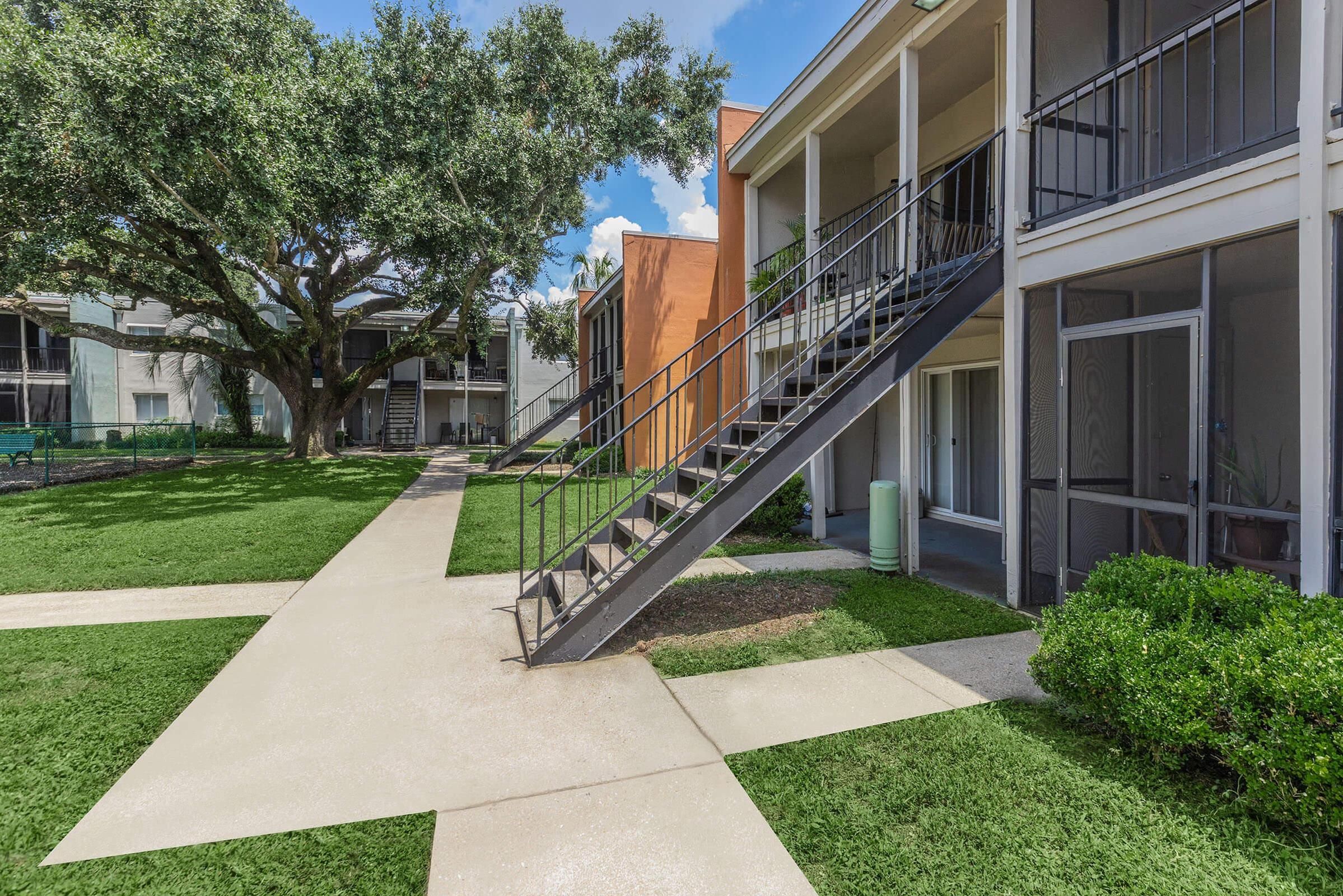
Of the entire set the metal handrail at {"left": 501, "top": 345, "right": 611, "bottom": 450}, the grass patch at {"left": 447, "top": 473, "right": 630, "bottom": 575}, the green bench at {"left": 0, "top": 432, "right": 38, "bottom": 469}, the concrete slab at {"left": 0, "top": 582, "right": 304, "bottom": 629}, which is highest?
the metal handrail at {"left": 501, "top": 345, "right": 611, "bottom": 450}

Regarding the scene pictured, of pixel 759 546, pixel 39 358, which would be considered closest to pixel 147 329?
pixel 39 358

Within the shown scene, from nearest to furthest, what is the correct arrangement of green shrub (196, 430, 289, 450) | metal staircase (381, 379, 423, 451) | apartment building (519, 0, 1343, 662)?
apartment building (519, 0, 1343, 662) < green shrub (196, 430, 289, 450) < metal staircase (381, 379, 423, 451)

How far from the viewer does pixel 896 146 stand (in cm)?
966

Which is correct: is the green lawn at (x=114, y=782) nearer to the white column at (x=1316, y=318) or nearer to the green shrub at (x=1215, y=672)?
the green shrub at (x=1215, y=672)

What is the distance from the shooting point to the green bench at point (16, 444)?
44.5 ft

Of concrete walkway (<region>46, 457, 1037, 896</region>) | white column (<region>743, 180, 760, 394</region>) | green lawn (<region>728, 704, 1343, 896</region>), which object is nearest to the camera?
green lawn (<region>728, 704, 1343, 896</region>)

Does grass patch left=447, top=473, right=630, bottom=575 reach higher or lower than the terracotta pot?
lower

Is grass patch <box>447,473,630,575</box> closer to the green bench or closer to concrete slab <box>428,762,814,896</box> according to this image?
concrete slab <box>428,762,814,896</box>

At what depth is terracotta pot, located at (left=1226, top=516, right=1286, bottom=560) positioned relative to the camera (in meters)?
3.46

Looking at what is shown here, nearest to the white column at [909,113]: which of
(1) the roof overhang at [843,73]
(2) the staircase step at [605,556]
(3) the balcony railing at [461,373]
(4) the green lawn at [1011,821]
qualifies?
(1) the roof overhang at [843,73]

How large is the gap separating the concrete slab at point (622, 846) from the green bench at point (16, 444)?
17.0m

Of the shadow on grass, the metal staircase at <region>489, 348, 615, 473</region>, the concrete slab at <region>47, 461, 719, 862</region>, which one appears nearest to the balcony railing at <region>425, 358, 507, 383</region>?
the metal staircase at <region>489, 348, 615, 473</region>

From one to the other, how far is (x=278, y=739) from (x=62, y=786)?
77 centimetres

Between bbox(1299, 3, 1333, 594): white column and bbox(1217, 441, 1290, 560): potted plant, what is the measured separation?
268 millimetres
